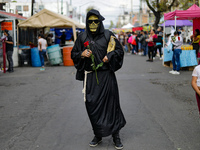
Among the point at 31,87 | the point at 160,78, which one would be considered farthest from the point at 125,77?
the point at 31,87

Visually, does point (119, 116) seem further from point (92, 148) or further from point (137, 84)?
point (137, 84)

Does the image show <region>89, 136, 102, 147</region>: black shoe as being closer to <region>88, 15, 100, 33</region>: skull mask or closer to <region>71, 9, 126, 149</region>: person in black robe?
<region>71, 9, 126, 149</region>: person in black robe

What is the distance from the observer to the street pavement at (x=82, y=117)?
4805 mm

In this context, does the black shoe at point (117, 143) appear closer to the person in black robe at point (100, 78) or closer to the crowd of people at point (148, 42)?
the person in black robe at point (100, 78)

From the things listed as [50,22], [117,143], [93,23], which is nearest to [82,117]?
[117,143]

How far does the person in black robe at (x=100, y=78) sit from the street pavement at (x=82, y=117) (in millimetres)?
395

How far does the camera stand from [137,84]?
10672 mm

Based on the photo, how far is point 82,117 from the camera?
6.39 m

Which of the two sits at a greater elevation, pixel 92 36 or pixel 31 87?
pixel 92 36

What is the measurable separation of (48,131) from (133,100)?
10.3 feet

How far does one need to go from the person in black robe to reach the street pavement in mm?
395

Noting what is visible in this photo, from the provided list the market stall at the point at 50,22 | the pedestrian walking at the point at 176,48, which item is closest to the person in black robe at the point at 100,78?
the pedestrian walking at the point at 176,48

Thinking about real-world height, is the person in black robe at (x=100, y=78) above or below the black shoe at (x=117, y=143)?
above

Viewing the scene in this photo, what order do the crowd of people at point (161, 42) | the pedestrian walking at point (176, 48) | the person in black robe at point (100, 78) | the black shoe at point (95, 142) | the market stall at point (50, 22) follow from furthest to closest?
1. the market stall at point (50, 22)
2. the crowd of people at point (161, 42)
3. the pedestrian walking at point (176, 48)
4. the black shoe at point (95, 142)
5. the person in black robe at point (100, 78)
